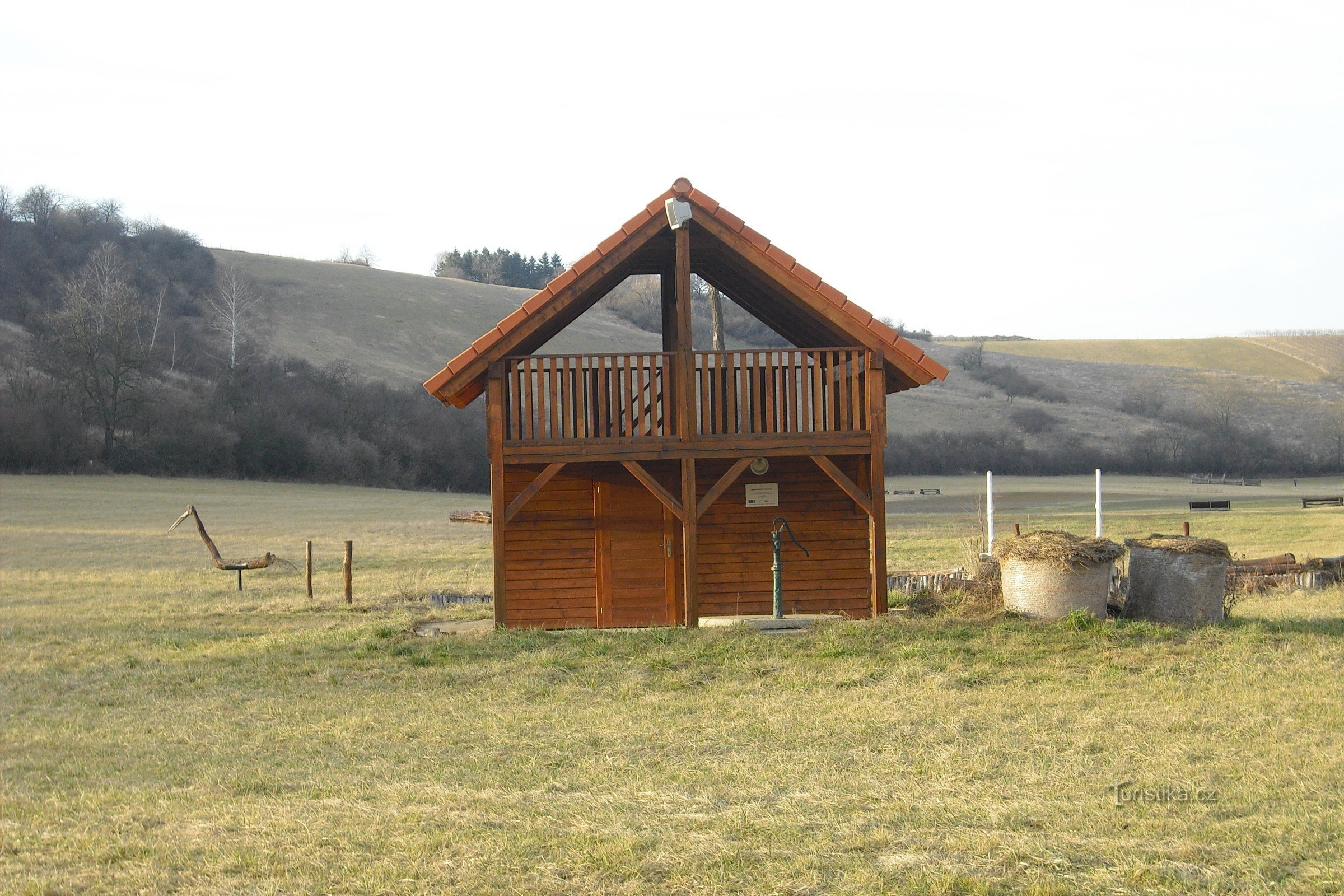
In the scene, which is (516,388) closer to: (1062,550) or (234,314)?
(1062,550)

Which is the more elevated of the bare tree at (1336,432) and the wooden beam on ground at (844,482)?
the bare tree at (1336,432)

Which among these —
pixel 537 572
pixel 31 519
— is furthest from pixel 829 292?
pixel 31 519

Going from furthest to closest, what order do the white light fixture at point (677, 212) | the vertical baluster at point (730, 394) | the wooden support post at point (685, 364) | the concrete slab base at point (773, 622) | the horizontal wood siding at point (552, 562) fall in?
the horizontal wood siding at point (552, 562)
the vertical baluster at point (730, 394)
the wooden support post at point (685, 364)
the concrete slab base at point (773, 622)
the white light fixture at point (677, 212)

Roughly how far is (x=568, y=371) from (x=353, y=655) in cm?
449

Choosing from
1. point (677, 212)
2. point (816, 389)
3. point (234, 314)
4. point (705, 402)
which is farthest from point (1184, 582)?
point (234, 314)

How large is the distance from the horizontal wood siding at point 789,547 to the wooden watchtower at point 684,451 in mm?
24

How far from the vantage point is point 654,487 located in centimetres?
1489

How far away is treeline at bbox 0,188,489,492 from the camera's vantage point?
62438 millimetres

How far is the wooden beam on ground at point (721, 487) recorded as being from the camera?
1502cm

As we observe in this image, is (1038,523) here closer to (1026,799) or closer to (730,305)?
(1026,799)

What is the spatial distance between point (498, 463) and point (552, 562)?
1.87 meters

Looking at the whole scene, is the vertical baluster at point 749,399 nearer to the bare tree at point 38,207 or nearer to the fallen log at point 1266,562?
the fallen log at point 1266,562

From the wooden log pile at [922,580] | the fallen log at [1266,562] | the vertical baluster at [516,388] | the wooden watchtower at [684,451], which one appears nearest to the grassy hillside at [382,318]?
the wooden log pile at [922,580]

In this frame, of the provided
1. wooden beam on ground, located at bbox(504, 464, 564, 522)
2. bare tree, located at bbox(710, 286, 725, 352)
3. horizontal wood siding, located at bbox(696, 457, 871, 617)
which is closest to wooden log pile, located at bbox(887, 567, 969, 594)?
horizontal wood siding, located at bbox(696, 457, 871, 617)
